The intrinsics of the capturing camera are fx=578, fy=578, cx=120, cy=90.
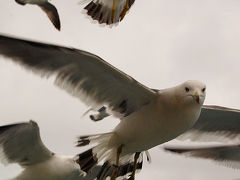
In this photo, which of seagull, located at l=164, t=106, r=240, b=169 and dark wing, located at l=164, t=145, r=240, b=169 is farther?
dark wing, located at l=164, t=145, r=240, b=169

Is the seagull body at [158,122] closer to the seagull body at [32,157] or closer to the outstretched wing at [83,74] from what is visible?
the outstretched wing at [83,74]

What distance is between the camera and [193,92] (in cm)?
453

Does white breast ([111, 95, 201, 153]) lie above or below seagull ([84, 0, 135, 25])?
below

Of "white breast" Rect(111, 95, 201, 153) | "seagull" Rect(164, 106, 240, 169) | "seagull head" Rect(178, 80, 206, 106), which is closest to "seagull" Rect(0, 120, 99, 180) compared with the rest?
"seagull" Rect(164, 106, 240, 169)

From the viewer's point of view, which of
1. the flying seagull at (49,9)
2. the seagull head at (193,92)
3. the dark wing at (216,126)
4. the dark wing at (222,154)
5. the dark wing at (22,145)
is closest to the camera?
the seagull head at (193,92)

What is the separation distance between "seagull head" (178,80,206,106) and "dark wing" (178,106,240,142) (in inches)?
35.3

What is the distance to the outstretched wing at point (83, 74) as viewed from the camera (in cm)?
431

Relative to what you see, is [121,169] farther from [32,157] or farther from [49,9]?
[49,9]

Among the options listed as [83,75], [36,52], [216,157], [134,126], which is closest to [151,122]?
[134,126]

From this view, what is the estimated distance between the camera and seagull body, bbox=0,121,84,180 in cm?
680

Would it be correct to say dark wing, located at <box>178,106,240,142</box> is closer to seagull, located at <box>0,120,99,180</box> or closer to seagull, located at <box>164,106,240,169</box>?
seagull, located at <box>164,106,240,169</box>

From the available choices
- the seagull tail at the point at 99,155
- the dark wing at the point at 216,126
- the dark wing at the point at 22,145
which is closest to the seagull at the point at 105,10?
the dark wing at the point at 22,145

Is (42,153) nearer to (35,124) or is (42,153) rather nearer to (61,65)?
(35,124)

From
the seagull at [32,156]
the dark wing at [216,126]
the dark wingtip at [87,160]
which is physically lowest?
the seagull at [32,156]
